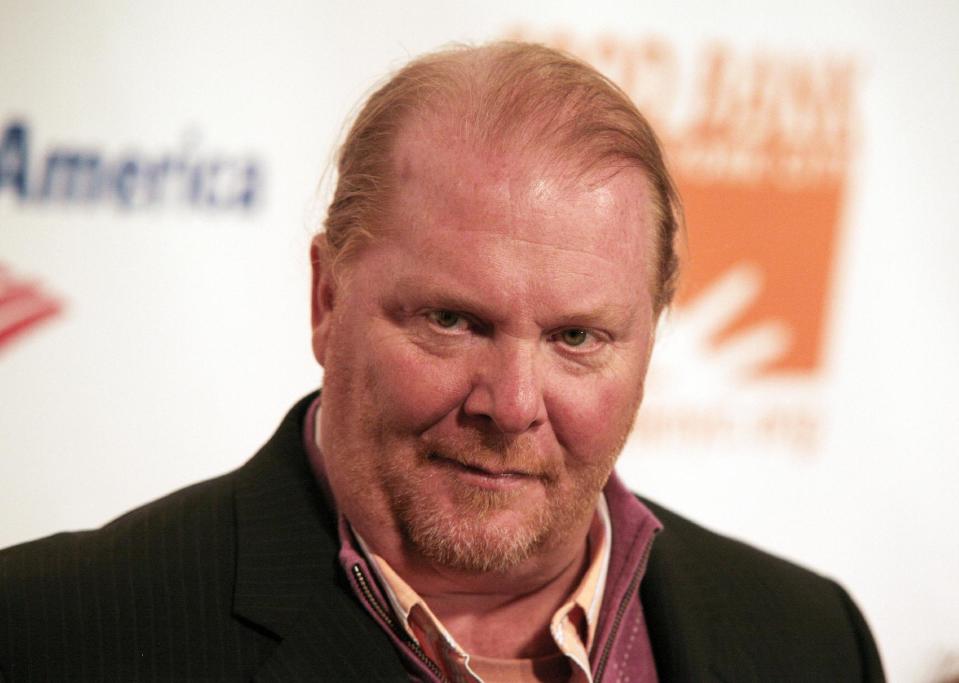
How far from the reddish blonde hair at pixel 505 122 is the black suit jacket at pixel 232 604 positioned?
40 centimetres

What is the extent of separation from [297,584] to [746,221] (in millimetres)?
2147

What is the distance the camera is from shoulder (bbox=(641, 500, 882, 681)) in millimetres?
2006

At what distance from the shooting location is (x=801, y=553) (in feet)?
12.3

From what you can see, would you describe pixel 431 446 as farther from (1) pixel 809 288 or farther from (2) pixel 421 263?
(1) pixel 809 288

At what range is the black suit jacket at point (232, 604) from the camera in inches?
65.1

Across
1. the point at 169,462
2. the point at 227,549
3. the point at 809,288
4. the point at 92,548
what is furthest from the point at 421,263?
the point at 809,288

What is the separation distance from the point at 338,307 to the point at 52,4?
136 centimetres

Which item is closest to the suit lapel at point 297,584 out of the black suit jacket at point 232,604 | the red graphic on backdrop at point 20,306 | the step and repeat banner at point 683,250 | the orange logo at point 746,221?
the black suit jacket at point 232,604

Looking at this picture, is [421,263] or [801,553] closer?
[421,263]

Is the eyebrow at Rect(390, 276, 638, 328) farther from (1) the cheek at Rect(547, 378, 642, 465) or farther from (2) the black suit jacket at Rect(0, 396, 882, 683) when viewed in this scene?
(2) the black suit jacket at Rect(0, 396, 882, 683)

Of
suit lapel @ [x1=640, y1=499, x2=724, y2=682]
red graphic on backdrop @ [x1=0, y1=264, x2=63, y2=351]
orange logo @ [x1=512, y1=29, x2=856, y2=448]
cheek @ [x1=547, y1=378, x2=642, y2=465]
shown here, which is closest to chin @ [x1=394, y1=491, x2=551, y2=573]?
cheek @ [x1=547, y1=378, x2=642, y2=465]

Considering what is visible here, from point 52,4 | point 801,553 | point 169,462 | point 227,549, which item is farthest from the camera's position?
point 801,553

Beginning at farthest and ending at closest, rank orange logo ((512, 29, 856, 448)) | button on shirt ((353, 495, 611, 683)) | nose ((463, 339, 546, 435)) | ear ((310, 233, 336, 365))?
1. orange logo ((512, 29, 856, 448))
2. ear ((310, 233, 336, 365))
3. button on shirt ((353, 495, 611, 683))
4. nose ((463, 339, 546, 435))

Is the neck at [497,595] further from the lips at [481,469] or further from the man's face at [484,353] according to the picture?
the lips at [481,469]
